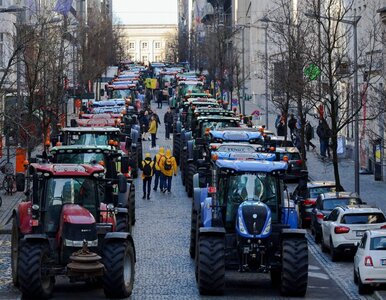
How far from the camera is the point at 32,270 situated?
77.8 ft

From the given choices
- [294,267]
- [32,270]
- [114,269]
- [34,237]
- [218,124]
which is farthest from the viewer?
[218,124]

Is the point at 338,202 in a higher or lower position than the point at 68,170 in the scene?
lower

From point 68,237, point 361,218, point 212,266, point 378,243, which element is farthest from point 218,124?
point 68,237

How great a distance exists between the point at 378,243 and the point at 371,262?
0.53 metres

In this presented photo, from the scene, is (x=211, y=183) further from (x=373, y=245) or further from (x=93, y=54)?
(x=93, y=54)

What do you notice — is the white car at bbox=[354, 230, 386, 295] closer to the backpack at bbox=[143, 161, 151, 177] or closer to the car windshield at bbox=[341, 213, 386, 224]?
the car windshield at bbox=[341, 213, 386, 224]

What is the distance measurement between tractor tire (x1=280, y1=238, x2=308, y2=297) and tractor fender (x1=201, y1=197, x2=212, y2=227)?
239 cm

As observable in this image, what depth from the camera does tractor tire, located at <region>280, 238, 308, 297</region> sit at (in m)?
24.9

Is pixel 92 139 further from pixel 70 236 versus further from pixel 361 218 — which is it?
pixel 70 236

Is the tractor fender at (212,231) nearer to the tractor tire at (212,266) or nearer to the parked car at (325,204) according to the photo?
the tractor tire at (212,266)

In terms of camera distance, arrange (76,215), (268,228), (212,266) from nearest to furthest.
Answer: (76,215), (212,266), (268,228)

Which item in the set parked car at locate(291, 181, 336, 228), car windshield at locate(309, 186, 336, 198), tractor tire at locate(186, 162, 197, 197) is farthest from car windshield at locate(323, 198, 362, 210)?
tractor tire at locate(186, 162, 197, 197)

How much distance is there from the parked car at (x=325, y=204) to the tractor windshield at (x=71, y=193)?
35.7ft

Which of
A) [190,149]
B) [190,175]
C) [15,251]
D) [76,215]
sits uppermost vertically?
[190,149]
